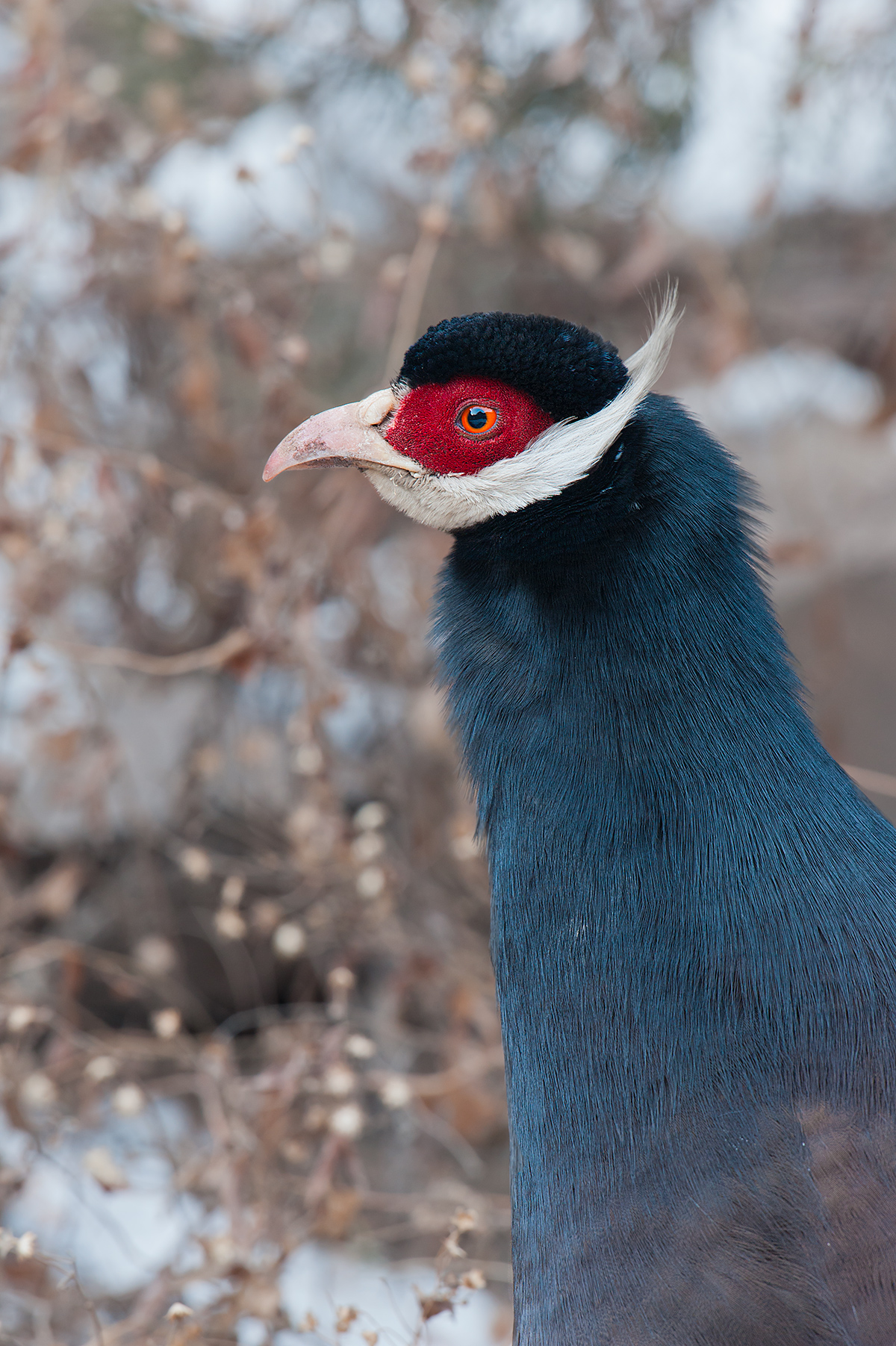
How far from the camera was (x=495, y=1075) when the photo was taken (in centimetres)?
352

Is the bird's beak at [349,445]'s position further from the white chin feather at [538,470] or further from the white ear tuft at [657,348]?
the white ear tuft at [657,348]

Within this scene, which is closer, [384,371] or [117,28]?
[384,371]

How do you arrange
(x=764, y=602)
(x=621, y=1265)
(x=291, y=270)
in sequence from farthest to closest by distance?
(x=291, y=270) < (x=764, y=602) < (x=621, y=1265)

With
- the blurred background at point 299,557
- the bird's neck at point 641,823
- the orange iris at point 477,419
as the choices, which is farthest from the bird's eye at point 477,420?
the blurred background at point 299,557

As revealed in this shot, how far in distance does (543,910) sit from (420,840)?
1.98m

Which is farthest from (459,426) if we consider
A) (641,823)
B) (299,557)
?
(299,557)

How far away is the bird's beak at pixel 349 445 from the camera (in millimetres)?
1882

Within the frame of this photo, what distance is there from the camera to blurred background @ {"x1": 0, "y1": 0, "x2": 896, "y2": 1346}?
114 inches

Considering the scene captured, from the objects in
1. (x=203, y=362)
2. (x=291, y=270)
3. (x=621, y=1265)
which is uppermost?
(x=291, y=270)

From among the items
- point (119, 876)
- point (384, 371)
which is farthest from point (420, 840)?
point (384, 371)

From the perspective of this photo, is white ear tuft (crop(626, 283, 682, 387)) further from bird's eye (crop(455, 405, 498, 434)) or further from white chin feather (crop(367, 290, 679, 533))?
bird's eye (crop(455, 405, 498, 434))

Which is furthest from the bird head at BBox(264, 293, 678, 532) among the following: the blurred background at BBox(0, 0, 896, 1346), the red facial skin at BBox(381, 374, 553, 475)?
the blurred background at BBox(0, 0, 896, 1346)

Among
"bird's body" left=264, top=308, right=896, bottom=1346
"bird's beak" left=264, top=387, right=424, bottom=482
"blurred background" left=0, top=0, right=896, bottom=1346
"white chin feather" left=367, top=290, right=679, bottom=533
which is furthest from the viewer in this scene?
"blurred background" left=0, top=0, right=896, bottom=1346

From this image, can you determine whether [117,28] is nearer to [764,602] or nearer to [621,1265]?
[764,602]
